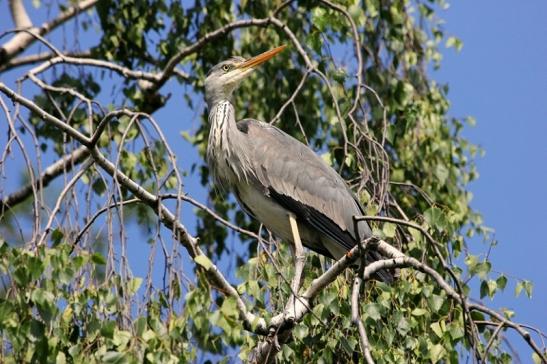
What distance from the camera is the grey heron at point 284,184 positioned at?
220 inches

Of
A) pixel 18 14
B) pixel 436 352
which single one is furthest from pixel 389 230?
pixel 18 14

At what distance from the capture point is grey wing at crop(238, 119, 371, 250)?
5.61m

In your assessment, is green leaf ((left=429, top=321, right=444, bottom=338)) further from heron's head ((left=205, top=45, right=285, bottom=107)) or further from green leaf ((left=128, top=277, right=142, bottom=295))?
heron's head ((left=205, top=45, right=285, bottom=107))

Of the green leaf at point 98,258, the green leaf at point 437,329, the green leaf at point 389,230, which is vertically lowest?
the green leaf at point 98,258

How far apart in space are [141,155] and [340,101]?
1.62 metres

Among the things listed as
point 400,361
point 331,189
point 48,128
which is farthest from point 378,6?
point 400,361

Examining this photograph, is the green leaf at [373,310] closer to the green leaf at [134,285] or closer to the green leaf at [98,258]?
the green leaf at [134,285]

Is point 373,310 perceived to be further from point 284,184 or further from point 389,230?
point 284,184

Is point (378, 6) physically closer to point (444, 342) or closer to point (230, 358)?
point (444, 342)

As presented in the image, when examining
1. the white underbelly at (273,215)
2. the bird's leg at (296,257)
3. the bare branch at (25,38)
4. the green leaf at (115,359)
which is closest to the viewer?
the green leaf at (115,359)

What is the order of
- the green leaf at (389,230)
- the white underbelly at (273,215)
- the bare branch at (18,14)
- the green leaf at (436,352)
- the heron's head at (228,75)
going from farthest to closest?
the bare branch at (18,14), the heron's head at (228,75), the white underbelly at (273,215), the green leaf at (389,230), the green leaf at (436,352)

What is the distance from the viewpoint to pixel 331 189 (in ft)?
18.8

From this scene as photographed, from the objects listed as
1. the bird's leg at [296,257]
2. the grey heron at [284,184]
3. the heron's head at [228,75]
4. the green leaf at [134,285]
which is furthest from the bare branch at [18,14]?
the green leaf at [134,285]

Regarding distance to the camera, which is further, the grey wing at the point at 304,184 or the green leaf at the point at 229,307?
the grey wing at the point at 304,184
